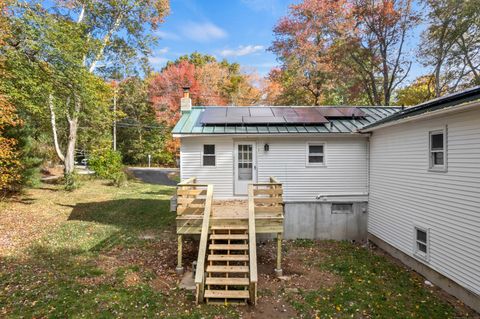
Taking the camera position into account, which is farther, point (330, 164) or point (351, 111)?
point (351, 111)

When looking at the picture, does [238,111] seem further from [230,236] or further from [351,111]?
[230,236]

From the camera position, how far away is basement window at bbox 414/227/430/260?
7277mm

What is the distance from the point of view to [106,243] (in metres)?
9.22

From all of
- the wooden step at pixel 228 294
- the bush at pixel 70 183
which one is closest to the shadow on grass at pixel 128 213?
the bush at pixel 70 183

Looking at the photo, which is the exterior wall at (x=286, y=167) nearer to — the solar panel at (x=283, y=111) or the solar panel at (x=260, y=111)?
the solar panel at (x=260, y=111)

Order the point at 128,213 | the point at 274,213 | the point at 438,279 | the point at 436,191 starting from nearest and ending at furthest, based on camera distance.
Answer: the point at 438,279 < the point at 436,191 < the point at 274,213 < the point at 128,213

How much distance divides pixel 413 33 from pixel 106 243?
22.1 meters

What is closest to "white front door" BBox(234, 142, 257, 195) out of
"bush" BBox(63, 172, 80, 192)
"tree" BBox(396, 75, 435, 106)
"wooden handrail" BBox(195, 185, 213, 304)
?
"wooden handrail" BBox(195, 185, 213, 304)

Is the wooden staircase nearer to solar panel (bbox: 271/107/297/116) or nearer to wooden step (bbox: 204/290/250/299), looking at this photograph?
wooden step (bbox: 204/290/250/299)

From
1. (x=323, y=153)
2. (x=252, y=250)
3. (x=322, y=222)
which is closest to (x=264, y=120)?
(x=323, y=153)

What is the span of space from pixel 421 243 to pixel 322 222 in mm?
3465

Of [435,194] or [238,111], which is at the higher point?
[238,111]

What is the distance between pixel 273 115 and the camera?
11523mm

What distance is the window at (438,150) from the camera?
6.73 meters
